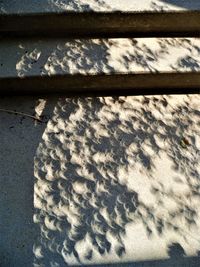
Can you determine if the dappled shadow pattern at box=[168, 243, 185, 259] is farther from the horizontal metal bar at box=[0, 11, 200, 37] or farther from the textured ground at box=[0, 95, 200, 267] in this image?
the horizontal metal bar at box=[0, 11, 200, 37]

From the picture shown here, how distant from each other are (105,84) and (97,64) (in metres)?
0.23

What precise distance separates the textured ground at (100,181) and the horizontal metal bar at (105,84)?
9 centimetres

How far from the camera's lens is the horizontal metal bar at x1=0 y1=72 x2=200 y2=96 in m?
4.17

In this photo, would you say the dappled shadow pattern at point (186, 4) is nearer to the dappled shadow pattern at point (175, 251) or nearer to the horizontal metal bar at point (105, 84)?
the horizontal metal bar at point (105, 84)

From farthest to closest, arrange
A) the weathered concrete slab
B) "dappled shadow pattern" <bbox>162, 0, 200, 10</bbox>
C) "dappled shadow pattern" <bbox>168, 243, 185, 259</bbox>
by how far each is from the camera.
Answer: "dappled shadow pattern" <bbox>162, 0, 200, 10</bbox>
the weathered concrete slab
"dappled shadow pattern" <bbox>168, 243, 185, 259</bbox>

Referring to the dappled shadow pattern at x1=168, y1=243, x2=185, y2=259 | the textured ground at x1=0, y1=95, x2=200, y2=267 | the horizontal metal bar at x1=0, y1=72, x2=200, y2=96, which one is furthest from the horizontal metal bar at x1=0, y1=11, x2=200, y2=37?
the dappled shadow pattern at x1=168, y1=243, x2=185, y2=259

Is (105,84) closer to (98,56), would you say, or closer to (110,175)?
(98,56)

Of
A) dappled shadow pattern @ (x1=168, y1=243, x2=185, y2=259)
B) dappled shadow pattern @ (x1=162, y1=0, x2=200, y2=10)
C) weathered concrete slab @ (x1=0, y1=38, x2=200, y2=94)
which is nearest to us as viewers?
dappled shadow pattern @ (x1=168, y1=243, x2=185, y2=259)

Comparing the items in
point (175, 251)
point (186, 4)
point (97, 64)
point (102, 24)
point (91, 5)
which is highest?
point (186, 4)

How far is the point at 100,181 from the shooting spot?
12.7 feet

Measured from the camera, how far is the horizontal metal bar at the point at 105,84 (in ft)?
13.7

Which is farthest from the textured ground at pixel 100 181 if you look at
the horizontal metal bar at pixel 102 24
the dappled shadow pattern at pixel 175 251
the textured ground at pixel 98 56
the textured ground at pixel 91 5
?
the textured ground at pixel 91 5

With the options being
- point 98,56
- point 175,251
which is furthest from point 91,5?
point 175,251

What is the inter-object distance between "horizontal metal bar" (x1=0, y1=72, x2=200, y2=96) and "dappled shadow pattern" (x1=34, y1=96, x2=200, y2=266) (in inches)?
4.2
